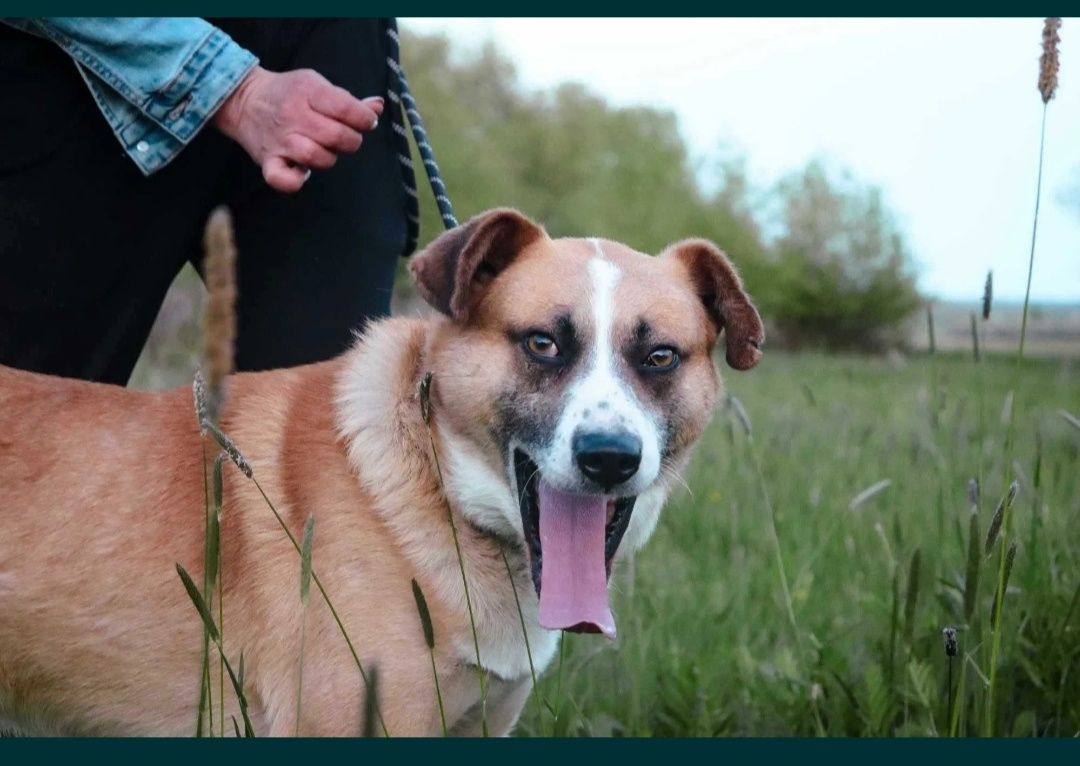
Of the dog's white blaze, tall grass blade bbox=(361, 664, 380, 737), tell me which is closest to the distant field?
the dog's white blaze

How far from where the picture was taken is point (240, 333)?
3588 mm

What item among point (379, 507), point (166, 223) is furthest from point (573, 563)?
point (166, 223)

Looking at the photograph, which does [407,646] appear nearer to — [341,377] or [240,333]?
[341,377]

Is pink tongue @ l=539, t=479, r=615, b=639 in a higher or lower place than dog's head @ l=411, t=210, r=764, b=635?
lower

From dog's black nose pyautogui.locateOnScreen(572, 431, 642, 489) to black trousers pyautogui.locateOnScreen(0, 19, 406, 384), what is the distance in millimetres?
Result: 1162

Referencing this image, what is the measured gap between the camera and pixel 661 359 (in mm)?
2826

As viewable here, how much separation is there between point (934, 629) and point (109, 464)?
2.38m

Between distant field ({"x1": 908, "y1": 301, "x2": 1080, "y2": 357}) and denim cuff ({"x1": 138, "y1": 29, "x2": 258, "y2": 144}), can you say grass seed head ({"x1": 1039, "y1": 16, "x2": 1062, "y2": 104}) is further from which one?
denim cuff ({"x1": 138, "y1": 29, "x2": 258, "y2": 144})

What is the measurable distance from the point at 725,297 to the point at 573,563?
0.87m

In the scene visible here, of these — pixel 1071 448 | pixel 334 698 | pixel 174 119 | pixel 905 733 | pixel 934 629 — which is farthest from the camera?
pixel 1071 448

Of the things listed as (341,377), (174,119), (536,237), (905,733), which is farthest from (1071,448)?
(174,119)

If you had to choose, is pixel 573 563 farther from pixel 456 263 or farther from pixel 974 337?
pixel 974 337

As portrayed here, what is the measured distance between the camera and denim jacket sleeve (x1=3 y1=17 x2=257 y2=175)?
3.07 meters

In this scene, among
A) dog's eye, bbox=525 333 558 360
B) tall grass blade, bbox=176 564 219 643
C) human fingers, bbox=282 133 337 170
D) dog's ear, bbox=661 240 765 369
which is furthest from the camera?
dog's ear, bbox=661 240 765 369
